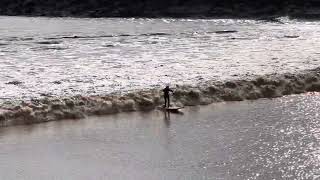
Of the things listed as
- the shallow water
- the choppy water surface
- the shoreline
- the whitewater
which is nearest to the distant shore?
the choppy water surface

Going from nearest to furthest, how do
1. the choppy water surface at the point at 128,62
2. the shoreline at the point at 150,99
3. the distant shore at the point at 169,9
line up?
1. the shoreline at the point at 150,99
2. the choppy water surface at the point at 128,62
3. the distant shore at the point at 169,9

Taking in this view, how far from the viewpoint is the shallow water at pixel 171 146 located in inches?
362

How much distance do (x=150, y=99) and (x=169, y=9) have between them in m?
67.8

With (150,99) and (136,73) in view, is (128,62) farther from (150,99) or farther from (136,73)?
(150,99)

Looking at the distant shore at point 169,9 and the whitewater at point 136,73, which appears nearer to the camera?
the whitewater at point 136,73

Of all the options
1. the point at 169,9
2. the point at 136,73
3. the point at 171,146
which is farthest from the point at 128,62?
the point at 169,9

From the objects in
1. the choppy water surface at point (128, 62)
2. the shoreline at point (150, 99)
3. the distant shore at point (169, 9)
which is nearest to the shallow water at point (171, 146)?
the shoreline at point (150, 99)

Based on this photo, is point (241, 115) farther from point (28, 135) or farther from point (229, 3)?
point (229, 3)

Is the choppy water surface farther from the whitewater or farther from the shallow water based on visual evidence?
the shallow water

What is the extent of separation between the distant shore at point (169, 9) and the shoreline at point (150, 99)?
5383 centimetres

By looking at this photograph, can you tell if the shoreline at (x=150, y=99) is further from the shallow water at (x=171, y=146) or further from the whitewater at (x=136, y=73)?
the shallow water at (x=171, y=146)

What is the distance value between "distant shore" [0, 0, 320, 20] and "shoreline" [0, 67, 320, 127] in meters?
53.8

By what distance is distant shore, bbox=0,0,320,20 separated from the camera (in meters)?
75.4

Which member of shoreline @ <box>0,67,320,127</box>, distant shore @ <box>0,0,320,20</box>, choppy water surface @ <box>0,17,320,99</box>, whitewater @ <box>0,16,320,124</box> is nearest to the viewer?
shoreline @ <box>0,67,320,127</box>
